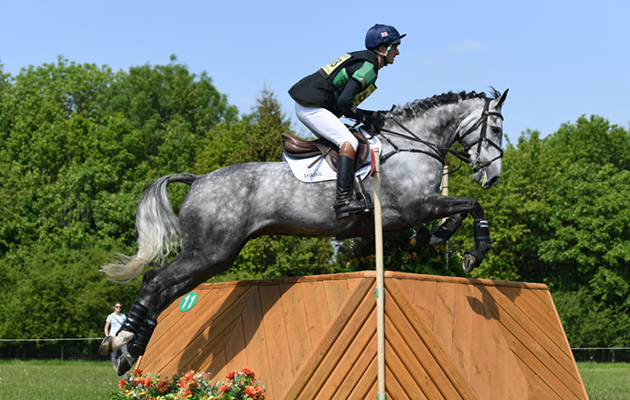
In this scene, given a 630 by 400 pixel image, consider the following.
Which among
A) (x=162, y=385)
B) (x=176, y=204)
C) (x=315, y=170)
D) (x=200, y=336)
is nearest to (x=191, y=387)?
(x=162, y=385)

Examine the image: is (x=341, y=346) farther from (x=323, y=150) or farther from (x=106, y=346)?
(x=106, y=346)

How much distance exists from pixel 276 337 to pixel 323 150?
167 centimetres

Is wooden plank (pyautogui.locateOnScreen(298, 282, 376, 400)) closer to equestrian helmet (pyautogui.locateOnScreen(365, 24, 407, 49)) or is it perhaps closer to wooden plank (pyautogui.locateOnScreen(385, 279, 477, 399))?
wooden plank (pyautogui.locateOnScreen(385, 279, 477, 399))

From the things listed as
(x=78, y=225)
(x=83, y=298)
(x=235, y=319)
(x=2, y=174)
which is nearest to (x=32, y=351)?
(x=83, y=298)

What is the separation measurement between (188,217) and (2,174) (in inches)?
980

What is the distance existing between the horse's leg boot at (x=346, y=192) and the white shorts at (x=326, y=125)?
0.55ft

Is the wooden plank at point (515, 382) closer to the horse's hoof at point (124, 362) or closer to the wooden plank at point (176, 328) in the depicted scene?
the wooden plank at point (176, 328)

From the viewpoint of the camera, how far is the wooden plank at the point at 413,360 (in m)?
4.61

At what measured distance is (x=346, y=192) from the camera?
17.0 feet

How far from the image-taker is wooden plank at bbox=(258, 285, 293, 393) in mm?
4809

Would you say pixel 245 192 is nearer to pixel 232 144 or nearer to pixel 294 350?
pixel 294 350

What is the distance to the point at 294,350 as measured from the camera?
4.90 m

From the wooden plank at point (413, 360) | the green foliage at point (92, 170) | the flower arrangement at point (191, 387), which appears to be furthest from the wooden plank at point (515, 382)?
the green foliage at point (92, 170)

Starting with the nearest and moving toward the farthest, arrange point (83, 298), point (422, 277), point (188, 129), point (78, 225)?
1. point (422, 277)
2. point (83, 298)
3. point (78, 225)
4. point (188, 129)
